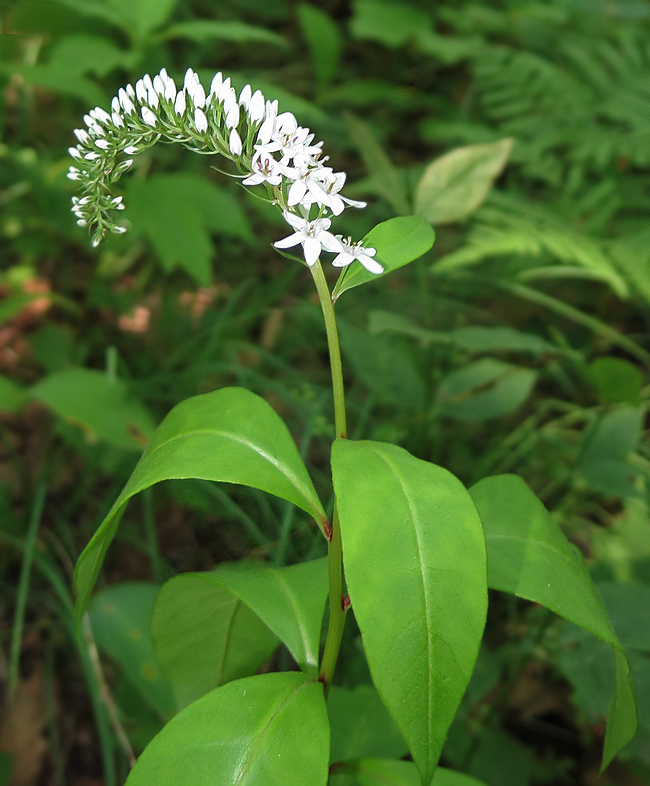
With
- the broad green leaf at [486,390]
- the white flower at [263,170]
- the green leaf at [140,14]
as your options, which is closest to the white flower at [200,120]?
the white flower at [263,170]

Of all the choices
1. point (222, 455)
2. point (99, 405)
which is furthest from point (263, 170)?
point (99, 405)

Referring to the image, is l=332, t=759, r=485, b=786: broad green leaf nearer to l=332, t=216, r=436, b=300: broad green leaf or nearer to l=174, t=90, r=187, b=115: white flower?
l=332, t=216, r=436, b=300: broad green leaf

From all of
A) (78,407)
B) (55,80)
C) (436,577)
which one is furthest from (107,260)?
(436,577)

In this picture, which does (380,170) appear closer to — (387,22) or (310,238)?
(310,238)

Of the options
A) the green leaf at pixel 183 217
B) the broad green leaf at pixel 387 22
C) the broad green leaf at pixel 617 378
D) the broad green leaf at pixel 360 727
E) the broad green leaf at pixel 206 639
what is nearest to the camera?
the broad green leaf at pixel 206 639

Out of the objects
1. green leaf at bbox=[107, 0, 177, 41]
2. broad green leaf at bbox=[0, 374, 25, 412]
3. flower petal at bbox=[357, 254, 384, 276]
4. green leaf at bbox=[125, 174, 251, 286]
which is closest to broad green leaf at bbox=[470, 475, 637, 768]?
flower petal at bbox=[357, 254, 384, 276]

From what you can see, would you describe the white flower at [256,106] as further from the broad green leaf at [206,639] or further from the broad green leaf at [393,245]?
the broad green leaf at [206,639]
